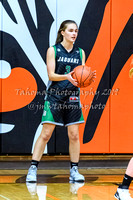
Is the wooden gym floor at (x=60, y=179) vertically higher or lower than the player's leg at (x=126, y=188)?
lower

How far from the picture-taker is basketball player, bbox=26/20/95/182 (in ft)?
14.8

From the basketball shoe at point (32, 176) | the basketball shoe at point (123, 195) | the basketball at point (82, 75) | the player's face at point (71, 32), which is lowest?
the basketball shoe at point (32, 176)

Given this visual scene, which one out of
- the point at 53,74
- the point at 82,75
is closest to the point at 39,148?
the point at 53,74

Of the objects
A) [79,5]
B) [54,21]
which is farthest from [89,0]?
[54,21]

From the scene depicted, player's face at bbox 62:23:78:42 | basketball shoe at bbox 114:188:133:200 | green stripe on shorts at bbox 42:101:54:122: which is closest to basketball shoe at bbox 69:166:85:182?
green stripe on shorts at bbox 42:101:54:122

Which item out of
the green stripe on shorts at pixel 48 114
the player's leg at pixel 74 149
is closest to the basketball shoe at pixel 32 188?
the player's leg at pixel 74 149

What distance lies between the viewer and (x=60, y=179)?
4.73m

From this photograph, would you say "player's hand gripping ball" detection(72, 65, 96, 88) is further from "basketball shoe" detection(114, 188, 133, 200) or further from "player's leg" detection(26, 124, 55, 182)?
"basketball shoe" detection(114, 188, 133, 200)

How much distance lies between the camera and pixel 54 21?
559cm

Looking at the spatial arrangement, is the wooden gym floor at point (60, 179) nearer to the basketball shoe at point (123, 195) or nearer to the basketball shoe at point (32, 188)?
the basketball shoe at point (32, 188)

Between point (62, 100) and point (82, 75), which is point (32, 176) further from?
point (82, 75)

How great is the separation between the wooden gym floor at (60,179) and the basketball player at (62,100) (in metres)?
0.20

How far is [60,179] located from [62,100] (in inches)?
36.6

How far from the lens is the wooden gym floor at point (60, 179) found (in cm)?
391
